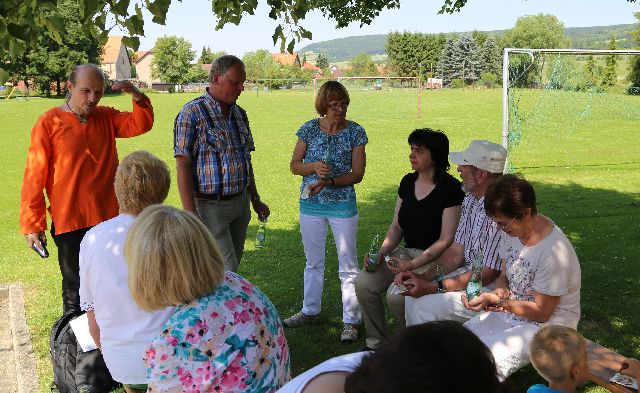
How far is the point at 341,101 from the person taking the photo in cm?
510

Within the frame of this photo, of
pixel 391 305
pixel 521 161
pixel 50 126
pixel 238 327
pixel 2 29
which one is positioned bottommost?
pixel 521 161

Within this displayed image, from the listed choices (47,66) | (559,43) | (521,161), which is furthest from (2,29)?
(559,43)

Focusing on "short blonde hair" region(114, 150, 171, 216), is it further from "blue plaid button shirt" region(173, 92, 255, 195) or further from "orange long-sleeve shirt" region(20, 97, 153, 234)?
"orange long-sleeve shirt" region(20, 97, 153, 234)

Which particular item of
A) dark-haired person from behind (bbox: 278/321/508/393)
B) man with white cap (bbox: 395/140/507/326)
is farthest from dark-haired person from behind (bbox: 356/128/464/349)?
dark-haired person from behind (bbox: 278/321/508/393)

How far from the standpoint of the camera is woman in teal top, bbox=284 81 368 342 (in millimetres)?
5168

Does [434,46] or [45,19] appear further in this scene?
[434,46]

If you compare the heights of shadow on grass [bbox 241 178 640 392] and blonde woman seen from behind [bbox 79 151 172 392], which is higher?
blonde woman seen from behind [bbox 79 151 172 392]

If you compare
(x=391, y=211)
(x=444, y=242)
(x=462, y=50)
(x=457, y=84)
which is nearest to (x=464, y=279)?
(x=444, y=242)

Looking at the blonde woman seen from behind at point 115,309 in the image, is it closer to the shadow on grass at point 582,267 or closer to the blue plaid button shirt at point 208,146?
the blue plaid button shirt at point 208,146

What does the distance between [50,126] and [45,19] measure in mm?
863

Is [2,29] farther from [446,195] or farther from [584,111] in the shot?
[584,111]

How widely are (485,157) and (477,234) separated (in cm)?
49

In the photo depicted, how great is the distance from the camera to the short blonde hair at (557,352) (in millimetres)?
2908

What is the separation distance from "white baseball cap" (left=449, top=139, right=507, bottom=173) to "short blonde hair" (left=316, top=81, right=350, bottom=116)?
1.20m
